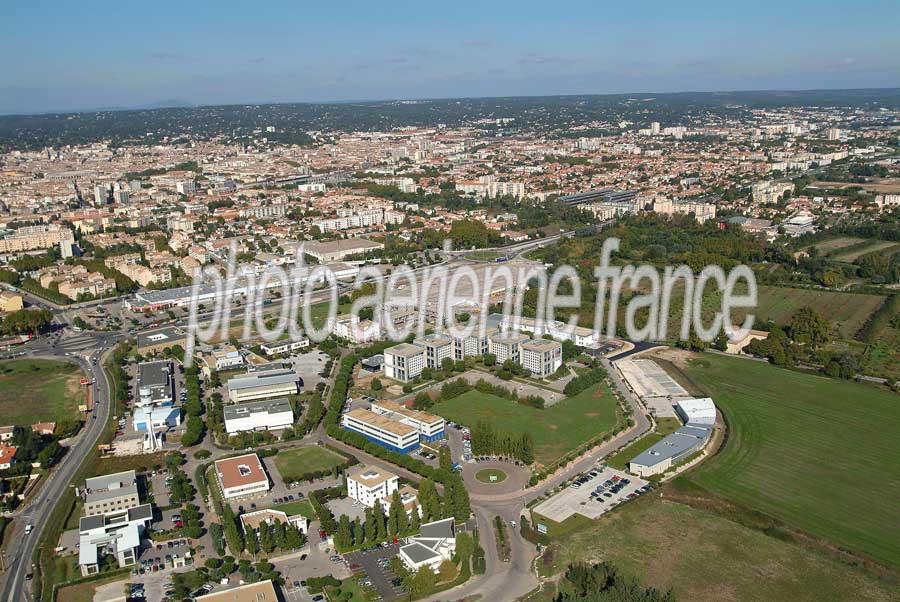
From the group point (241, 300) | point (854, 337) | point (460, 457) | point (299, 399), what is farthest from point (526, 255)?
point (460, 457)

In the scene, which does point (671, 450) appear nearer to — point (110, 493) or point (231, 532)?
point (231, 532)

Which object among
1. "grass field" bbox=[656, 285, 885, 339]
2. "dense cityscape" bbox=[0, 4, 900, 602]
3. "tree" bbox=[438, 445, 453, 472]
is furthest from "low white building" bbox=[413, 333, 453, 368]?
"grass field" bbox=[656, 285, 885, 339]

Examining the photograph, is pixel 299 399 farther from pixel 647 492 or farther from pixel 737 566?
pixel 737 566

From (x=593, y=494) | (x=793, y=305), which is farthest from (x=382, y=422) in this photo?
(x=793, y=305)

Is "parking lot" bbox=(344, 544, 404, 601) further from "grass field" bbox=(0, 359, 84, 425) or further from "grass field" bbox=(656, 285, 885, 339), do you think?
"grass field" bbox=(656, 285, 885, 339)

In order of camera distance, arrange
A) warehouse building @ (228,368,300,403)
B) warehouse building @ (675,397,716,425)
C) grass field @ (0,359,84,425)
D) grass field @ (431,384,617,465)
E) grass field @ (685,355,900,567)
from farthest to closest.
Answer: warehouse building @ (228,368,300,403)
grass field @ (0,359,84,425)
warehouse building @ (675,397,716,425)
grass field @ (431,384,617,465)
grass field @ (685,355,900,567)

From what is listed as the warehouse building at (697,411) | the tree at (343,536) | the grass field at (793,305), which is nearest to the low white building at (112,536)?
the tree at (343,536)
